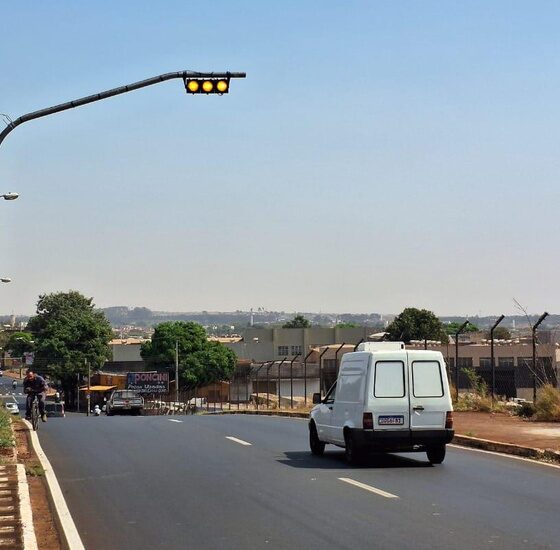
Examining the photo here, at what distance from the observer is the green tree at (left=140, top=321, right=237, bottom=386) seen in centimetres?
11469

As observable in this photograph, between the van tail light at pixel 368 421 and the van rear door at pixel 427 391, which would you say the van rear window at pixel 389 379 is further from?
the van tail light at pixel 368 421

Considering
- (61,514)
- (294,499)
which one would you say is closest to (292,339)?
(294,499)

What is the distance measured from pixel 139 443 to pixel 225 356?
94437 mm

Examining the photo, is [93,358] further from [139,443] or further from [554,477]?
[554,477]

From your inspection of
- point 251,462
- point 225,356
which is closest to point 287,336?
point 225,356

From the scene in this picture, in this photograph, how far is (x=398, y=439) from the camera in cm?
1678

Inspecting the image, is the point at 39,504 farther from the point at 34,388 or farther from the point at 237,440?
the point at 34,388

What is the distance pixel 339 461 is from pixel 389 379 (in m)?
2.01

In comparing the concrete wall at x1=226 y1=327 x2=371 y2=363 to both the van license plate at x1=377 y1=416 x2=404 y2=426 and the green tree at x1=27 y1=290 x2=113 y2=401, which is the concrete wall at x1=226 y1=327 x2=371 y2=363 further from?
the van license plate at x1=377 y1=416 x2=404 y2=426

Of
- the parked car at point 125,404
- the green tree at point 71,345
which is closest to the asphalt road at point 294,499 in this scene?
the parked car at point 125,404

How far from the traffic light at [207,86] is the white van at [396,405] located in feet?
17.6

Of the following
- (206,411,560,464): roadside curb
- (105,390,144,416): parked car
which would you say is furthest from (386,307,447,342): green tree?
(206,411,560,464): roadside curb

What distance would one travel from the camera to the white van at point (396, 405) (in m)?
16.8

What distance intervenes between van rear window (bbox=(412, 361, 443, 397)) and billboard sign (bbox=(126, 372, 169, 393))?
83940 mm
